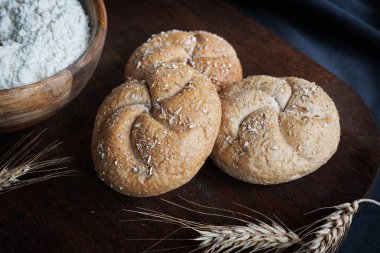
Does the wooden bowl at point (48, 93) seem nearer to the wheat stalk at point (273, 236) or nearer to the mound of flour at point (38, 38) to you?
the mound of flour at point (38, 38)

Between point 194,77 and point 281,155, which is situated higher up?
point 194,77

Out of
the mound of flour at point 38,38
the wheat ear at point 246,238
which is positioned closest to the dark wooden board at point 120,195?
the wheat ear at point 246,238

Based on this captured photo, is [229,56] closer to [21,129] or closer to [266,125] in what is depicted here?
[266,125]

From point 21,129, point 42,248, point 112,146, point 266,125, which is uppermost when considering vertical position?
point 266,125

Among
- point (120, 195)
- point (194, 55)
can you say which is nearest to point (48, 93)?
point (120, 195)

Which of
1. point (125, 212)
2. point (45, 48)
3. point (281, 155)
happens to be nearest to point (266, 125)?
point (281, 155)
